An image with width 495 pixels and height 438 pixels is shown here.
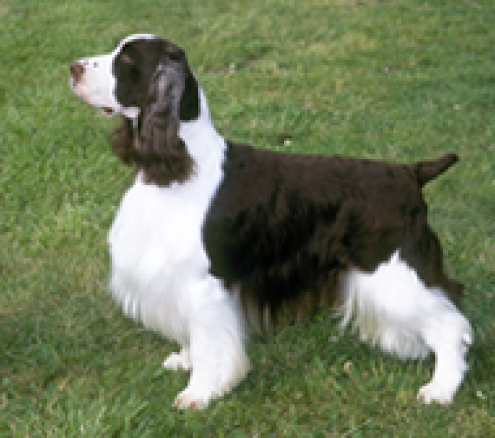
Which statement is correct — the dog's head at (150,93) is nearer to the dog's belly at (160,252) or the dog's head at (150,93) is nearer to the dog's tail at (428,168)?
the dog's belly at (160,252)

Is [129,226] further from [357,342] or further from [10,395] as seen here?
[357,342]

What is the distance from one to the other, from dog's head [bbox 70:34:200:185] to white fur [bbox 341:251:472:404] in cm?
101

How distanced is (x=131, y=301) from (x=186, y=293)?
1.28 ft

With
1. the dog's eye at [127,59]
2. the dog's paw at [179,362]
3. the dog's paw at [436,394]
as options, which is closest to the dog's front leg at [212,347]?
the dog's paw at [179,362]

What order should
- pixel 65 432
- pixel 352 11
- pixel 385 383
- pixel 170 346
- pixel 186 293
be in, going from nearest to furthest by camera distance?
pixel 65 432 → pixel 186 293 → pixel 385 383 → pixel 170 346 → pixel 352 11

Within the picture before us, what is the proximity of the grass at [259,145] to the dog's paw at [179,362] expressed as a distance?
0.19 ft

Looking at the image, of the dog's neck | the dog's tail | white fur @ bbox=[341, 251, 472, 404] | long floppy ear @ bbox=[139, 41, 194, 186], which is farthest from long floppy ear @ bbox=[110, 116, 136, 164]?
the dog's tail

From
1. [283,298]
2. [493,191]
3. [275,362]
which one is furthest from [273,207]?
[493,191]

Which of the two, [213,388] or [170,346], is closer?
[213,388]

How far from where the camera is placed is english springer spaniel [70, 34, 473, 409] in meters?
2.57

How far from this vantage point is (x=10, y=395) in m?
2.74

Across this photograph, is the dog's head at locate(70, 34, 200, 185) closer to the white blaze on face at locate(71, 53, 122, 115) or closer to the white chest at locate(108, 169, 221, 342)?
the white blaze on face at locate(71, 53, 122, 115)

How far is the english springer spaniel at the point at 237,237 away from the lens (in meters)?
2.57

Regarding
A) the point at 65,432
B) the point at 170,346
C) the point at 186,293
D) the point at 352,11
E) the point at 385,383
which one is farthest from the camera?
the point at 352,11
